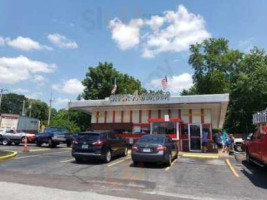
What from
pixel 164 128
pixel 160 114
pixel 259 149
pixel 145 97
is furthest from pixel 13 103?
pixel 259 149

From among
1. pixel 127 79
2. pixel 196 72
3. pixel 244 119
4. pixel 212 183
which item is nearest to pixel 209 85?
pixel 196 72

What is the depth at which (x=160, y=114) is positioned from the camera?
2722 cm

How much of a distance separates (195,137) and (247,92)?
26612mm

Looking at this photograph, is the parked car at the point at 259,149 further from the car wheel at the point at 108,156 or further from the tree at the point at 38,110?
the tree at the point at 38,110

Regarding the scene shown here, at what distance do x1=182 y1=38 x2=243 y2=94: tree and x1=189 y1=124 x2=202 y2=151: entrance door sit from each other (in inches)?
1152

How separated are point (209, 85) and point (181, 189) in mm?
45962

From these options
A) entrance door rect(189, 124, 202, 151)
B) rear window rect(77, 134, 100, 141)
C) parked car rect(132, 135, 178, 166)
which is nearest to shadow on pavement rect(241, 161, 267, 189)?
parked car rect(132, 135, 178, 166)

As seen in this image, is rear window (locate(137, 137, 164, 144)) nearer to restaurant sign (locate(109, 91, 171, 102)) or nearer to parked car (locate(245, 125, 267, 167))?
parked car (locate(245, 125, 267, 167))

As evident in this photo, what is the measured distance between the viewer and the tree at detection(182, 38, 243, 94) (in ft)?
177

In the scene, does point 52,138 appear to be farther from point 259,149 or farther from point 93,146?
point 259,149

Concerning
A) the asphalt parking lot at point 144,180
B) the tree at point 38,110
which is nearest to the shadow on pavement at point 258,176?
the asphalt parking lot at point 144,180

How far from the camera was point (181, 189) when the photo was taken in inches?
372

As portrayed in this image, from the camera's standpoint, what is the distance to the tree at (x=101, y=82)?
165 ft

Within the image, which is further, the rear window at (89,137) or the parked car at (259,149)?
the rear window at (89,137)
